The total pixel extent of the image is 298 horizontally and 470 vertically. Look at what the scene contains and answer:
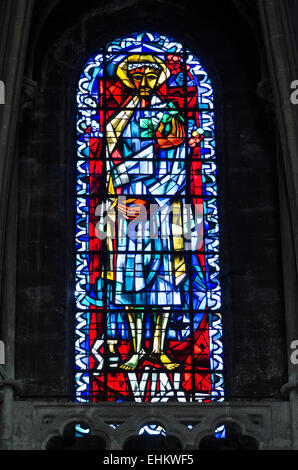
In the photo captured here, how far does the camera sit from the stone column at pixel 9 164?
2239cm

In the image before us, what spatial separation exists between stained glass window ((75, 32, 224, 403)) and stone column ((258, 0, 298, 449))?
95 centimetres

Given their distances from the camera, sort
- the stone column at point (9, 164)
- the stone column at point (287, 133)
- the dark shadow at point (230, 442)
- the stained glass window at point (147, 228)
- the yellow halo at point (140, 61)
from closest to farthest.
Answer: the stone column at point (9, 164)
the dark shadow at point (230, 442)
the stone column at point (287, 133)
the stained glass window at point (147, 228)
the yellow halo at point (140, 61)

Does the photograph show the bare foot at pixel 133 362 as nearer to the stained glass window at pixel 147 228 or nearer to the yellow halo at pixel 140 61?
the stained glass window at pixel 147 228

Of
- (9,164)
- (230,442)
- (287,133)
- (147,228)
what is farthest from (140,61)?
(230,442)

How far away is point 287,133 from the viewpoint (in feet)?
75.2

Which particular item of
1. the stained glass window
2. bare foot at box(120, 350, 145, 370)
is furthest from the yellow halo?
bare foot at box(120, 350, 145, 370)

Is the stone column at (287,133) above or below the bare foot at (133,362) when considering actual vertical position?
above

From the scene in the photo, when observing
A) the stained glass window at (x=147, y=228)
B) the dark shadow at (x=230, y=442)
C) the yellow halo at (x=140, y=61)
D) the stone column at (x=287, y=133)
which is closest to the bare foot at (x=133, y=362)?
the stained glass window at (x=147, y=228)

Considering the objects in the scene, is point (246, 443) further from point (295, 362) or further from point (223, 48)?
point (223, 48)

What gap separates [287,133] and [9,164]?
10.8 feet

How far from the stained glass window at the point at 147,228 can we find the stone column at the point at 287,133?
0.95 m

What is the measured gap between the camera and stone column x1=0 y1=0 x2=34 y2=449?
22.4 metres

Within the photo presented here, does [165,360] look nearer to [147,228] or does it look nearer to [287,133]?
[147,228]

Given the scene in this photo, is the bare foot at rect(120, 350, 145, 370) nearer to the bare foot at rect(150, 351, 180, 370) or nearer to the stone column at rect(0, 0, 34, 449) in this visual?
the bare foot at rect(150, 351, 180, 370)
